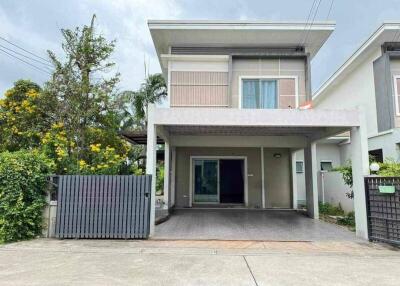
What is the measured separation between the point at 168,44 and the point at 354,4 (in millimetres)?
8220

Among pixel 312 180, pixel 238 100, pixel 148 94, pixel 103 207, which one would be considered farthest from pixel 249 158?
pixel 148 94

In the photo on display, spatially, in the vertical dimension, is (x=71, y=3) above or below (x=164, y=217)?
above

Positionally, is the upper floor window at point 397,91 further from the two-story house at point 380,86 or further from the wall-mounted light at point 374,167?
the wall-mounted light at point 374,167

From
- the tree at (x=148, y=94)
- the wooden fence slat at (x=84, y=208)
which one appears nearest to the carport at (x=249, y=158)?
the wooden fence slat at (x=84, y=208)

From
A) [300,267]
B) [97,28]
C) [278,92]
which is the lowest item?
[300,267]

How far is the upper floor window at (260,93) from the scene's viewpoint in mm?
13242

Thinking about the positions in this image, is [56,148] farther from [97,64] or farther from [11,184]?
[97,64]

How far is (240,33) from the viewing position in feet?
43.1

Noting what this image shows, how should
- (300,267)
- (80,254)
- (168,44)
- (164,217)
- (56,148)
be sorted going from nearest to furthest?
(300,267), (80,254), (56,148), (164,217), (168,44)

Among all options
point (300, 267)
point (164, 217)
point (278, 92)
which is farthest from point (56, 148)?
point (278, 92)

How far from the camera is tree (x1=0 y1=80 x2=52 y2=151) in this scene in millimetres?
11203

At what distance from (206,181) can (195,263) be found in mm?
9339

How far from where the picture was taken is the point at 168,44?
46.5 ft

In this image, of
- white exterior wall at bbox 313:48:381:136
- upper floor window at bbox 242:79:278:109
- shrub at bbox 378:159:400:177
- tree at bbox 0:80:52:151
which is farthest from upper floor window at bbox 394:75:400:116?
tree at bbox 0:80:52:151
